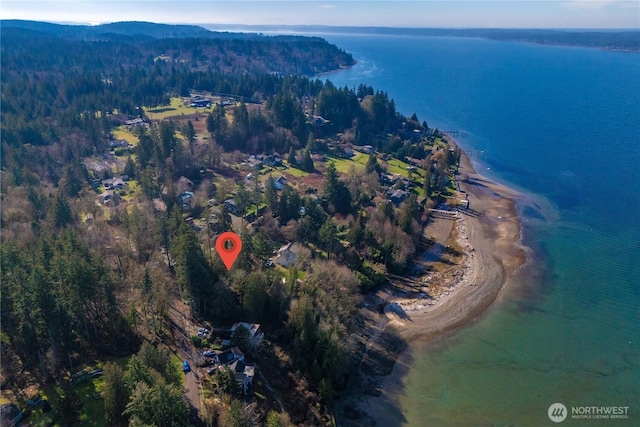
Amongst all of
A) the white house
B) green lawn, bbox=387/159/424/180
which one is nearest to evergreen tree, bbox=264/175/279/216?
the white house

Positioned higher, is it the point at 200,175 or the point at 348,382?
the point at 200,175

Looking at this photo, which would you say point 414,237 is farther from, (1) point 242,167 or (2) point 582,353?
(1) point 242,167

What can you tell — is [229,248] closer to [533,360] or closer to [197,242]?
[197,242]

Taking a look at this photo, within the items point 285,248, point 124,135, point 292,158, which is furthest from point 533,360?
point 124,135

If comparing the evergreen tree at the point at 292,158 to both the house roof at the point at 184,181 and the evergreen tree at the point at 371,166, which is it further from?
the house roof at the point at 184,181

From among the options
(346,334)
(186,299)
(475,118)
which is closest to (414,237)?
(346,334)

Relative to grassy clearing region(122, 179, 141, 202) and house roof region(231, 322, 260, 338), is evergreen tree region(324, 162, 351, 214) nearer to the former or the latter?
house roof region(231, 322, 260, 338)

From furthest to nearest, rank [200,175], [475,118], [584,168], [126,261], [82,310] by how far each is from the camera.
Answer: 1. [475,118]
2. [584,168]
3. [200,175]
4. [126,261]
5. [82,310]
